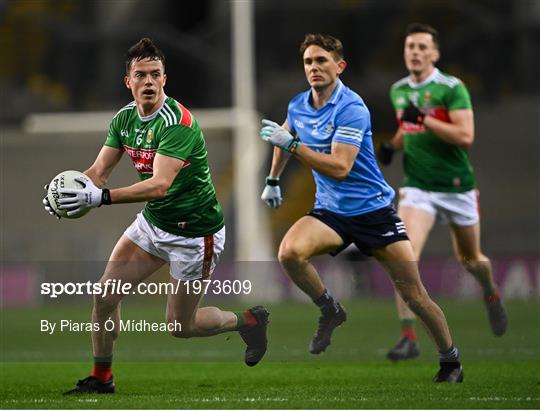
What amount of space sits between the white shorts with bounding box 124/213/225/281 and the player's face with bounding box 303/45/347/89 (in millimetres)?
1225

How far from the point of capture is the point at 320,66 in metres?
7.82

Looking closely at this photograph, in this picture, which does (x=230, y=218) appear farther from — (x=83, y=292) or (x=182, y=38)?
(x=83, y=292)

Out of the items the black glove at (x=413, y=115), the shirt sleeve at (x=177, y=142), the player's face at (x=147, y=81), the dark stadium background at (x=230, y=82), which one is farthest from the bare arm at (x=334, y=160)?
the dark stadium background at (x=230, y=82)

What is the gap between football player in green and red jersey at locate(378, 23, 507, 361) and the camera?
981 cm

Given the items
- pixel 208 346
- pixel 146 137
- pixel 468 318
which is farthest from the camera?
pixel 468 318

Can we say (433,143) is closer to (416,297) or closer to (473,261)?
(473,261)

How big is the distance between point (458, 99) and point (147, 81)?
3346 millimetres

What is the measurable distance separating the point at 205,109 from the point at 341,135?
15.1 meters

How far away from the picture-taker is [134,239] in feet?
25.4

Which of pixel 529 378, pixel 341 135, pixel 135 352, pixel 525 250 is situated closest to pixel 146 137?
pixel 341 135

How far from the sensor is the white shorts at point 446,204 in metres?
10.2

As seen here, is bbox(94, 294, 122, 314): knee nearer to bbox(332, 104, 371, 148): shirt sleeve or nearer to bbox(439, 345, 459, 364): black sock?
bbox(332, 104, 371, 148): shirt sleeve

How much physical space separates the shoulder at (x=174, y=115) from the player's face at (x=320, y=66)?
0.87 metres

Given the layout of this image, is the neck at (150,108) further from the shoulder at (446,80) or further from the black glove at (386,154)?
the shoulder at (446,80)
